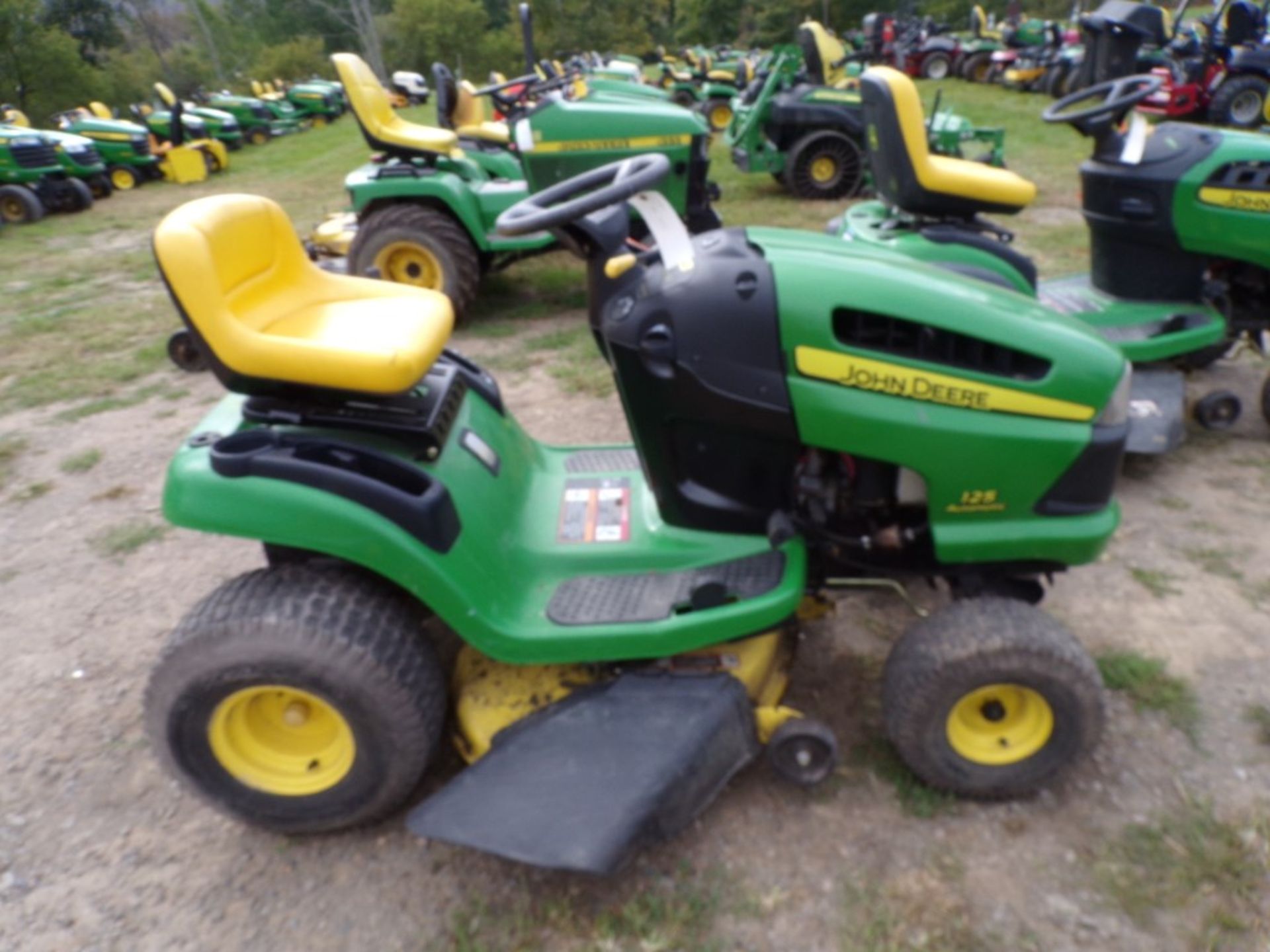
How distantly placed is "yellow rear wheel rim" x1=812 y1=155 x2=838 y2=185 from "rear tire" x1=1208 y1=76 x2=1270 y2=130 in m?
5.56

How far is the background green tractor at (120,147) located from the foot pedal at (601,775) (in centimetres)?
1357

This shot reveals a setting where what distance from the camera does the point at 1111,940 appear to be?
1.91 meters

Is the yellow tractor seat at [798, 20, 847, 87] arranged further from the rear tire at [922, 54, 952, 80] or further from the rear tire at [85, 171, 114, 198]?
the rear tire at [922, 54, 952, 80]

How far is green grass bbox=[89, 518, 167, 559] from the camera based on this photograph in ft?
11.8

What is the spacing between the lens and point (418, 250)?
5.57m

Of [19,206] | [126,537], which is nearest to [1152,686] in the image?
[126,537]

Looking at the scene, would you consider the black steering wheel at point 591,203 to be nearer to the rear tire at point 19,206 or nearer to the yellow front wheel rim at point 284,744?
the yellow front wheel rim at point 284,744

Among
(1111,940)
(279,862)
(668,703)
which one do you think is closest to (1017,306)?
(668,703)

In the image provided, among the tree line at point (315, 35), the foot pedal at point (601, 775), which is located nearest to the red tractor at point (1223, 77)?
the foot pedal at point (601, 775)

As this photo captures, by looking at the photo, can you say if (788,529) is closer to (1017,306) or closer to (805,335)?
(805,335)

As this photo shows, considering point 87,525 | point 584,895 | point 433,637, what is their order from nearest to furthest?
point 584,895 < point 433,637 < point 87,525

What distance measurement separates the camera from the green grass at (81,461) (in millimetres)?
4309

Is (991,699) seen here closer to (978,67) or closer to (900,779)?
(900,779)

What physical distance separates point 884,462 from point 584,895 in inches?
47.7
